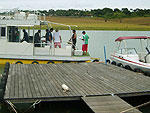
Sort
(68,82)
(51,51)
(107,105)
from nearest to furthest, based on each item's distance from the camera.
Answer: (107,105), (68,82), (51,51)

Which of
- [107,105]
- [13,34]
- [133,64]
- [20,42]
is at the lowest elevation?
[107,105]

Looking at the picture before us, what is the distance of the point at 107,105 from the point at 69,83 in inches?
102

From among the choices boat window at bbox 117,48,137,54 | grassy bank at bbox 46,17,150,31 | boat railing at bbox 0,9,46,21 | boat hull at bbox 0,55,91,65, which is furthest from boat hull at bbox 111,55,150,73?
grassy bank at bbox 46,17,150,31

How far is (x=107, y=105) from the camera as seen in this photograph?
27.4 ft

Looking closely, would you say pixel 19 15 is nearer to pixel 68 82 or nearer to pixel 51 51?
pixel 51 51

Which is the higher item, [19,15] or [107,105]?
[19,15]

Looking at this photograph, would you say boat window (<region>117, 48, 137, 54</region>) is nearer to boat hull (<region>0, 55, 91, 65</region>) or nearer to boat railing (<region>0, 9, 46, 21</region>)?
boat hull (<region>0, 55, 91, 65</region>)

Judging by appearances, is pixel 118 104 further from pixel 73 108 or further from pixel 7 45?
pixel 7 45

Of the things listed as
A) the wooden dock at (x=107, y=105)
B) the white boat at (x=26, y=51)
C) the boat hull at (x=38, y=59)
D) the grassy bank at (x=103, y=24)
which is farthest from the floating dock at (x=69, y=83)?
the grassy bank at (x=103, y=24)

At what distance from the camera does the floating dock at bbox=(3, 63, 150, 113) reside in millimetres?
8984

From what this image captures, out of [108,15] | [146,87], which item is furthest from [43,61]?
[108,15]

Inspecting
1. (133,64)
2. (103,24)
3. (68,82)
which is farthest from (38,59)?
(103,24)

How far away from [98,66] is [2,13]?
7.88m

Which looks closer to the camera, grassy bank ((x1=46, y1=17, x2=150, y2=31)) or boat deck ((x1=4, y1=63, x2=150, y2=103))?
boat deck ((x1=4, y1=63, x2=150, y2=103))
